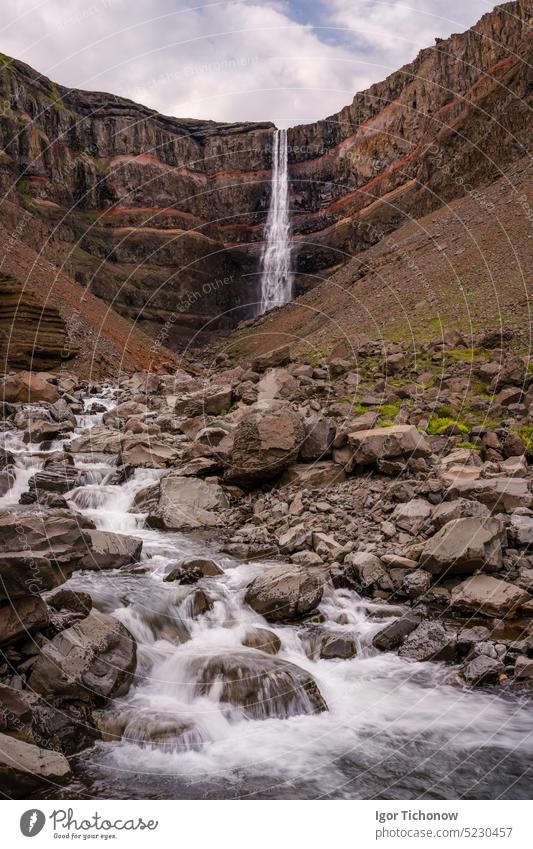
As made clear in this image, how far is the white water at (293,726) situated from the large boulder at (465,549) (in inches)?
47.2

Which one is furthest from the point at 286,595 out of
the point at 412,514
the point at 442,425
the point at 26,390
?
the point at 26,390

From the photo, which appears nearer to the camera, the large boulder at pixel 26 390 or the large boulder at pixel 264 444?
the large boulder at pixel 264 444

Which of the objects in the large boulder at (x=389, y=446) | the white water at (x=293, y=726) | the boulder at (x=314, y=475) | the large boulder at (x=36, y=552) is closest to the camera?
the white water at (x=293, y=726)

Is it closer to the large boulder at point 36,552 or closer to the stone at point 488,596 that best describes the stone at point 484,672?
the stone at point 488,596

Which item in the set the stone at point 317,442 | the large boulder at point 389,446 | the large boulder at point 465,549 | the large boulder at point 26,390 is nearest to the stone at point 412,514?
the large boulder at point 465,549

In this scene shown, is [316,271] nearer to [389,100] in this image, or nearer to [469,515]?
[389,100]

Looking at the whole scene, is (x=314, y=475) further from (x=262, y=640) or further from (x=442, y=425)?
(x=262, y=640)

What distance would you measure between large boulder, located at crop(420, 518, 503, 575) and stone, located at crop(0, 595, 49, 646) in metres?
5.94

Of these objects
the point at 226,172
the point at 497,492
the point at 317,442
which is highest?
the point at 226,172

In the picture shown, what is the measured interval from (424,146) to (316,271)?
60.6 feet

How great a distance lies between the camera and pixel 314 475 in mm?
13586

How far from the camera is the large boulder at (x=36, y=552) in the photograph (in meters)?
6.75

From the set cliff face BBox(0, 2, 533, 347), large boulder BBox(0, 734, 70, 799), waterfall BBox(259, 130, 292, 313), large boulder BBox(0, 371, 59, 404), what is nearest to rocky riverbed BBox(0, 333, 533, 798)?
large boulder BBox(0, 734, 70, 799)

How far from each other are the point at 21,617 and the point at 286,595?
402 cm
